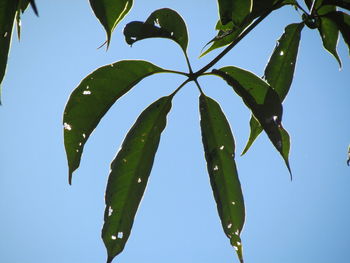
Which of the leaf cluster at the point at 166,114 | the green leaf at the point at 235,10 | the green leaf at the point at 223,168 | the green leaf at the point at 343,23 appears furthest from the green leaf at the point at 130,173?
the green leaf at the point at 343,23

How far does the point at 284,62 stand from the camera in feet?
2.99

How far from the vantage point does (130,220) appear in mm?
725

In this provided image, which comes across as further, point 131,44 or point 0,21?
point 131,44

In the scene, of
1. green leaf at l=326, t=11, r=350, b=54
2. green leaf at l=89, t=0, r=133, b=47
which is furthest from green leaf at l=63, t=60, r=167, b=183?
green leaf at l=326, t=11, r=350, b=54

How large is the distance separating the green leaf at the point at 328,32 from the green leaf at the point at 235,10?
0.32 metres

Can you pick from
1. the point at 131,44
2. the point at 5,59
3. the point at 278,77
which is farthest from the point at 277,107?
the point at 5,59

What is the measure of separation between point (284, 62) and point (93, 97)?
528mm

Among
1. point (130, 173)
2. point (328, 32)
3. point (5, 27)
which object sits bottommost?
point (130, 173)

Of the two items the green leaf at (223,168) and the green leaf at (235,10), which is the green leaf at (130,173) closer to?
the green leaf at (223,168)

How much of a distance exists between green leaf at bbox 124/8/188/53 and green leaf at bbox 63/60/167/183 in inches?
3.0

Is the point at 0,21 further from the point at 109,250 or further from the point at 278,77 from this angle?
the point at 278,77

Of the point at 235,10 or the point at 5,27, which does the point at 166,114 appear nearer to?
the point at 235,10

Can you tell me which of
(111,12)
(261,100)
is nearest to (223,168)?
(261,100)

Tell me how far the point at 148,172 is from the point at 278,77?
0.45m
